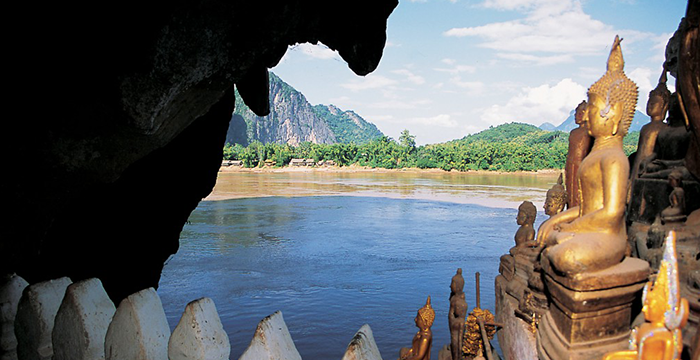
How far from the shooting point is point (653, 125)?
9852 millimetres

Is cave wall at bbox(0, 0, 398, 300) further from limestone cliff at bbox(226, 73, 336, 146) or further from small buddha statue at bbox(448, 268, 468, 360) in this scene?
limestone cliff at bbox(226, 73, 336, 146)

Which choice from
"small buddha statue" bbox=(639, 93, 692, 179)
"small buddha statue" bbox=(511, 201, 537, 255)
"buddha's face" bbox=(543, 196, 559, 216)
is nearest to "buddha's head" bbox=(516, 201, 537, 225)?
"small buddha statue" bbox=(511, 201, 537, 255)

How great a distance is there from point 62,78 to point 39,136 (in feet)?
1.24

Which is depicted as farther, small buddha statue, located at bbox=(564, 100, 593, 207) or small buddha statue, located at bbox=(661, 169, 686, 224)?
small buddha statue, located at bbox=(661, 169, 686, 224)

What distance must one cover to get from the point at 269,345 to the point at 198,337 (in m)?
0.31

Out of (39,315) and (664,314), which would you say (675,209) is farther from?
(39,315)

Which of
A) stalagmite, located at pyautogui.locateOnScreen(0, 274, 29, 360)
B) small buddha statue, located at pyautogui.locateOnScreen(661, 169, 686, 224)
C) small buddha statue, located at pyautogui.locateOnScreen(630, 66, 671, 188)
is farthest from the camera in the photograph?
small buddha statue, located at pyautogui.locateOnScreen(630, 66, 671, 188)

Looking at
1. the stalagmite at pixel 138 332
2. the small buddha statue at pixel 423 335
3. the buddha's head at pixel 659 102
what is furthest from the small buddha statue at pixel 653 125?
the stalagmite at pixel 138 332

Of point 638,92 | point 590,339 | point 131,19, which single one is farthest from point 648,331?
point 131,19

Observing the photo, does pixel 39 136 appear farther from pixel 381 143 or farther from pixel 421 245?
pixel 381 143

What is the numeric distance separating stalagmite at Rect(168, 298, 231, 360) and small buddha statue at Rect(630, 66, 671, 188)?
383 inches

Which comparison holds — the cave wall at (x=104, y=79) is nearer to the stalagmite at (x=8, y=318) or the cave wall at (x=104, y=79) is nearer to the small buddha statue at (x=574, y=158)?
the stalagmite at (x=8, y=318)

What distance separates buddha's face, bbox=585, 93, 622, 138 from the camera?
3.31 meters

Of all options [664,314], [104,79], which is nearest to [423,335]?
[664,314]
